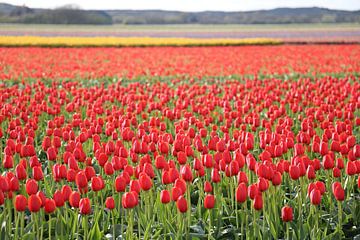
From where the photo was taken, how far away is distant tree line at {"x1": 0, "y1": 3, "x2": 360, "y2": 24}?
88000mm

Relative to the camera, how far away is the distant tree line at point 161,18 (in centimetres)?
8800

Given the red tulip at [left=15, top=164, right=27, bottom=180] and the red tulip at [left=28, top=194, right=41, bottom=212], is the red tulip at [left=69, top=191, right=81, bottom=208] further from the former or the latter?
the red tulip at [left=15, top=164, right=27, bottom=180]

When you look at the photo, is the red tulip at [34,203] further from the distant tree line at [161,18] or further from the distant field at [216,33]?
the distant tree line at [161,18]

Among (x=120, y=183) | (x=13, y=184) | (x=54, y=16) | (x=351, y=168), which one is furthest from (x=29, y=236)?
(x=54, y=16)

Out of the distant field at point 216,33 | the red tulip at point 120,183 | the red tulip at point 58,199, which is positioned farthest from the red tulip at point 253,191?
the distant field at point 216,33

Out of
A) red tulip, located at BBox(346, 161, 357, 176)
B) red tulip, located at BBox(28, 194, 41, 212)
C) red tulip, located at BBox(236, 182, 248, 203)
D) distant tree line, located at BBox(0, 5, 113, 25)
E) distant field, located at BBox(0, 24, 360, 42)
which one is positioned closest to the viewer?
red tulip, located at BBox(28, 194, 41, 212)

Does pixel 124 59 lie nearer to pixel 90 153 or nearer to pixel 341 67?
pixel 341 67

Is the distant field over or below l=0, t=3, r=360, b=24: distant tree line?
below

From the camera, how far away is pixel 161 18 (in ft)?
389

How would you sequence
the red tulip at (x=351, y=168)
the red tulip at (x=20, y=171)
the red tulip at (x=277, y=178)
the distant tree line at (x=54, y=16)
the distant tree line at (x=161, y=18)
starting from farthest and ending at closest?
the distant tree line at (x=161, y=18) < the distant tree line at (x=54, y=16) < the red tulip at (x=351, y=168) < the red tulip at (x=20, y=171) < the red tulip at (x=277, y=178)

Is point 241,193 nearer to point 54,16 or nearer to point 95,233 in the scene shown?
point 95,233

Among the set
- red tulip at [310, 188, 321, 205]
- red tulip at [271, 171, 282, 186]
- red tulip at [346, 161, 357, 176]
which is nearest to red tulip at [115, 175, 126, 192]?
red tulip at [271, 171, 282, 186]

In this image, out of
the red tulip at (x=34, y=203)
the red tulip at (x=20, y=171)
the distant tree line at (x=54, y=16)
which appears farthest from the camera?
the distant tree line at (x=54, y=16)

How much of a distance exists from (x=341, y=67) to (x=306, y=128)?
43.6ft
